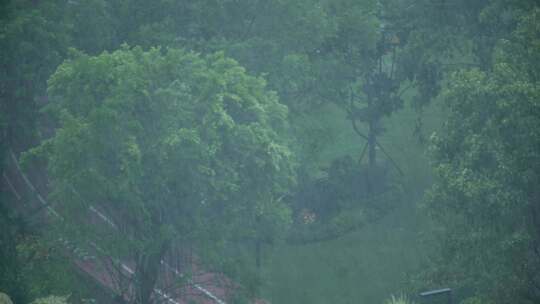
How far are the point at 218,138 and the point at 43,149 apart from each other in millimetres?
4475

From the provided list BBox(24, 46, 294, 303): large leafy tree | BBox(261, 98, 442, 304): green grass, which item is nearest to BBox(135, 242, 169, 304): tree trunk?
BBox(24, 46, 294, 303): large leafy tree

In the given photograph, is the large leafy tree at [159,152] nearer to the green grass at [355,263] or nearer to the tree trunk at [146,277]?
the tree trunk at [146,277]

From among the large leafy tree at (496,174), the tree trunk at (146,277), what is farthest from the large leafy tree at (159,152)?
the large leafy tree at (496,174)

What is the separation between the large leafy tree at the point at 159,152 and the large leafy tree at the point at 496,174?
456 cm

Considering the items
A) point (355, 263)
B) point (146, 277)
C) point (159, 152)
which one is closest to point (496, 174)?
point (159, 152)

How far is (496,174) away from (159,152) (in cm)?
822

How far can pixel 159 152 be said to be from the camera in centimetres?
1461

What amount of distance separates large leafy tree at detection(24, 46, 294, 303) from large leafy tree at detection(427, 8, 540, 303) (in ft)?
15.0

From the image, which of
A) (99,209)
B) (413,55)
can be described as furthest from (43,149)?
(413,55)

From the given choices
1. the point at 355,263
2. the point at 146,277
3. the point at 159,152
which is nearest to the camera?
the point at 159,152

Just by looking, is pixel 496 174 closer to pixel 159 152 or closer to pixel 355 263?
pixel 159 152

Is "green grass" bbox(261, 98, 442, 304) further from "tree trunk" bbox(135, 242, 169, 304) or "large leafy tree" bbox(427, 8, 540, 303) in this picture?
"tree trunk" bbox(135, 242, 169, 304)

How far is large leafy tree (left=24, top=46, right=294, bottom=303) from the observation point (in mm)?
14602

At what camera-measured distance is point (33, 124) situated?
20.0 metres
